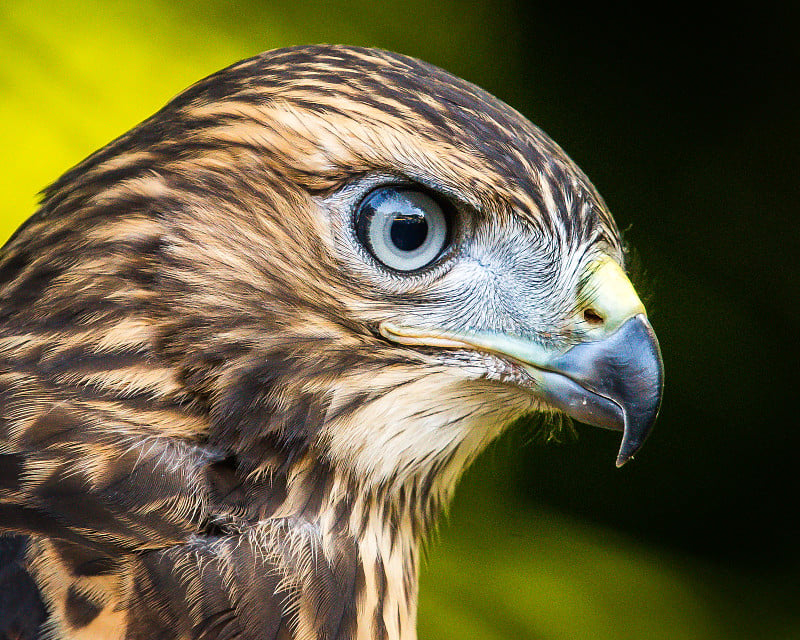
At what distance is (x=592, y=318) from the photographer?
4.10 feet

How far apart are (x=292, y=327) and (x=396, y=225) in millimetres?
179

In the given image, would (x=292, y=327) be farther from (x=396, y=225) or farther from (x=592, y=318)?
(x=592, y=318)

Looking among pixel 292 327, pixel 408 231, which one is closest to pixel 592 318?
pixel 408 231

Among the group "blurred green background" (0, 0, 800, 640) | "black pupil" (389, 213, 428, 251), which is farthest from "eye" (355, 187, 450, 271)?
"blurred green background" (0, 0, 800, 640)

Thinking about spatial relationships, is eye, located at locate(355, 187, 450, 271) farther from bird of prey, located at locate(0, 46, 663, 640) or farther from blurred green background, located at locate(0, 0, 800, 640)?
blurred green background, located at locate(0, 0, 800, 640)

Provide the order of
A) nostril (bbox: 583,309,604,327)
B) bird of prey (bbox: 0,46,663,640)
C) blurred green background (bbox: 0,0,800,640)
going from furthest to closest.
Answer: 1. blurred green background (bbox: 0,0,800,640)
2. nostril (bbox: 583,309,604,327)
3. bird of prey (bbox: 0,46,663,640)

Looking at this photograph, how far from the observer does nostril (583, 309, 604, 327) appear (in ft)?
4.08

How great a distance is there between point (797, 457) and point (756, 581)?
400 mm

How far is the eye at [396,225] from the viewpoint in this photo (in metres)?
1.18

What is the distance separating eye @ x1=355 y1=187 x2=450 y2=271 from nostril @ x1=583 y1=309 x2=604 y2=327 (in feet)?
0.74

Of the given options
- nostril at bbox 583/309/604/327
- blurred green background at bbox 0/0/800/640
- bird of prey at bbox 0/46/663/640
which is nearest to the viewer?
bird of prey at bbox 0/46/663/640

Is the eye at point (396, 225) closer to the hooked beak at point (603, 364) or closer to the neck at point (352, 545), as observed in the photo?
the hooked beak at point (603, 364)

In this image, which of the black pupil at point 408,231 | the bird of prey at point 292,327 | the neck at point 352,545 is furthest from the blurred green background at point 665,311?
the black pupil at point 408,231

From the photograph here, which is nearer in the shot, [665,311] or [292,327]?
[292,327]
